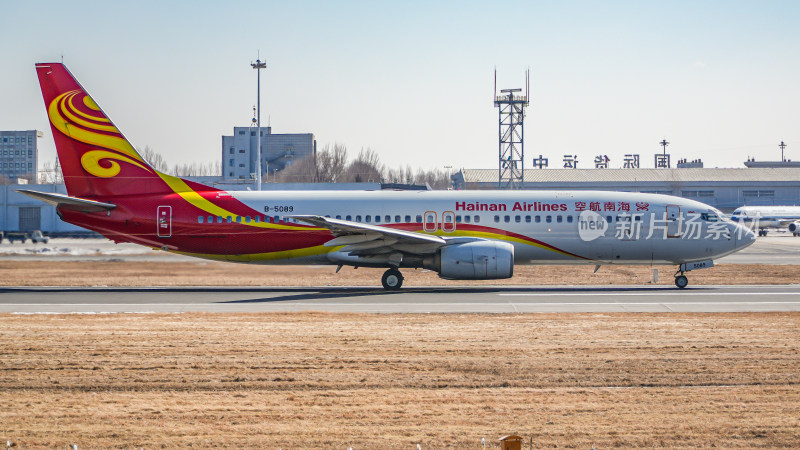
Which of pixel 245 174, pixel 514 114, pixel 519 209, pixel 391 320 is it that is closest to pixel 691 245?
pixel 519 209

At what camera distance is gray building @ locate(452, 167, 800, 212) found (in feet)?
305

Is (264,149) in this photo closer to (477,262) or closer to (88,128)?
(88,128)

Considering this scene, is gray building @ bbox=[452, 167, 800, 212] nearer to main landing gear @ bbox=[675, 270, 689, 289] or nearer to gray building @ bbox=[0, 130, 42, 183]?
main landing gear @ bbox=[675, 270, 689, 289]

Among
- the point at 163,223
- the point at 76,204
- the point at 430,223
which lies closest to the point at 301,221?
the point at 430,223

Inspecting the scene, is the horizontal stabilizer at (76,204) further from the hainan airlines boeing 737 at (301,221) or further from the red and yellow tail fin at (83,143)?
the red and yellow tail fin at (83,143)

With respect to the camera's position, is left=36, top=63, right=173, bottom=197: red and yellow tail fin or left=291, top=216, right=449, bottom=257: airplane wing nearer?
left=291, top=216, right=449, bottom=257: airplane wing

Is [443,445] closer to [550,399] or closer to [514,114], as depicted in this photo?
[550,399]

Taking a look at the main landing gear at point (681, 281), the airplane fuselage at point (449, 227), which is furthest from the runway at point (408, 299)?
the airplane fuselage at point (449, 227)

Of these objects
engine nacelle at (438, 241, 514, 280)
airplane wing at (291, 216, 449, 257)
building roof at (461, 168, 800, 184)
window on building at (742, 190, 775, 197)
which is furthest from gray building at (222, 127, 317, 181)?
engine nacelle at (438, 241, 514, 280)

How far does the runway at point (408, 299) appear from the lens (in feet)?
73.7

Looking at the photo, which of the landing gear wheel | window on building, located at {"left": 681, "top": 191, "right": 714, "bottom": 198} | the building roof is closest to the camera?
the landing gear wheel

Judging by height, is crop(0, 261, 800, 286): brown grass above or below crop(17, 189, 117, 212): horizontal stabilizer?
below

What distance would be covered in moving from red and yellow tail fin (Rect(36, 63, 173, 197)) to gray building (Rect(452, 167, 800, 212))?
6906cm

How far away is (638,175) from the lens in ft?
337
